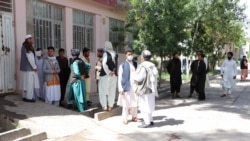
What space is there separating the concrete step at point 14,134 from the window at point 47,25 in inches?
156

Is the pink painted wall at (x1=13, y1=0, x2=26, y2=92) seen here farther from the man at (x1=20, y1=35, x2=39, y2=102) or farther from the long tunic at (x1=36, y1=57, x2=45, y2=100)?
the man at (x1=20, y1=35, x2=39, y2=102)

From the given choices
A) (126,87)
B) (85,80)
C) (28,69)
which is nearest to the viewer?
(126,87)

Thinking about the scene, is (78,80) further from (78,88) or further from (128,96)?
(128,96)

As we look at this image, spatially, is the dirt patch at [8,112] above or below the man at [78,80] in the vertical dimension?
below

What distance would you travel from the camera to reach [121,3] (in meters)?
15.3

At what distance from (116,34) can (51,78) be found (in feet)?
22.5

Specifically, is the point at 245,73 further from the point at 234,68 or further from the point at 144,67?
the point at 144,67

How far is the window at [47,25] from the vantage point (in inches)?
402

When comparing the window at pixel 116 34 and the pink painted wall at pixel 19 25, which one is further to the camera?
the window at pixel 116 34

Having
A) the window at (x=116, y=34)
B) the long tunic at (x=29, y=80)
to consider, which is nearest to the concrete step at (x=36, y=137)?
the long tunic at (x=29, y=80)

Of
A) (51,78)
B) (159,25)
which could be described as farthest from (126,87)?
(159,25)

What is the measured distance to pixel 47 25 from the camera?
10758 mm

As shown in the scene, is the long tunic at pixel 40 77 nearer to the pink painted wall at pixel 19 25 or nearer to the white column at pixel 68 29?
the pink painted wall at pixel 19 25

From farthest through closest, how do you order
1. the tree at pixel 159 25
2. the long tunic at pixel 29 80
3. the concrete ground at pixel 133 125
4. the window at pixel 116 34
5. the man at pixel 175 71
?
the window at pixel 116 34, the tree at pixel 159 25, the man at pixel 175 71, the long tunic at pixel 29 80, the concrete ground at pixel 133 125
